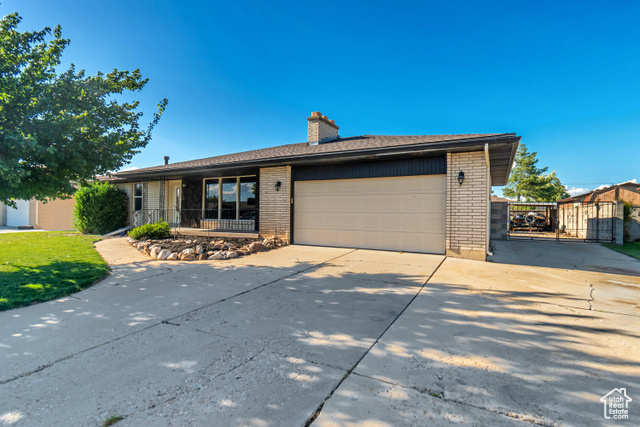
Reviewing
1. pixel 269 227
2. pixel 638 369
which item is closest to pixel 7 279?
pixel 269 227

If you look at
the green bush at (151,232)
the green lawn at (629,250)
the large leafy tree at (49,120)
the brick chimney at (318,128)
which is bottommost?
the green lawn at (629,250)

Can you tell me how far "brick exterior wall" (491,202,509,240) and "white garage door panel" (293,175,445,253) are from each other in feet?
24.7

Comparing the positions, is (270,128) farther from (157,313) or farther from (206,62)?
(157,313)

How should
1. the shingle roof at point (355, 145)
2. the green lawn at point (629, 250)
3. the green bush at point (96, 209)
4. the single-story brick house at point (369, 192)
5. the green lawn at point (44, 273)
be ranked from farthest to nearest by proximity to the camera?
the green bush at point (96, 209) → the green lawn at point (629, 250) → the shingle roof at point (355, 145) → the single-story brick house at point (369, 192) → the green lawn at point (44, 273)

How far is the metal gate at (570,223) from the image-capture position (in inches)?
492

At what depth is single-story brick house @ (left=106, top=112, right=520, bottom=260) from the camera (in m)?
7.16

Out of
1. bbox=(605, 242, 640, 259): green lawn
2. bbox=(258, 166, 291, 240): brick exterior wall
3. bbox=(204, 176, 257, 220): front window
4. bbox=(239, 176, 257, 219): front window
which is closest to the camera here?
bbox=(605, 242, 640, 259): green lawn

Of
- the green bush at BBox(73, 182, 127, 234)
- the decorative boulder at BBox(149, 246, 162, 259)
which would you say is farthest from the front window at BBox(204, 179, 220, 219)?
the green bush at BBox(73, 182, 127, 234)

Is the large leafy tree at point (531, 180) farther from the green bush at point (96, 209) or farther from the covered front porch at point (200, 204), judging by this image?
the green bush at point (96, 209)

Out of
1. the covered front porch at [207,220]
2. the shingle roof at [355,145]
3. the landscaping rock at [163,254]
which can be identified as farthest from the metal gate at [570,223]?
the landscaping rock at [163,254]

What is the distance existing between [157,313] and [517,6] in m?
11.9

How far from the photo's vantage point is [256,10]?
8.80 metres

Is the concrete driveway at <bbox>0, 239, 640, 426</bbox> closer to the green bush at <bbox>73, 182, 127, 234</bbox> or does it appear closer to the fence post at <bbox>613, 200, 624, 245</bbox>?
the fence post at <bbox>613, 200, 624, 245</bbox>

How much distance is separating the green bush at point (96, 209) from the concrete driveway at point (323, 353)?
34.8 feet
